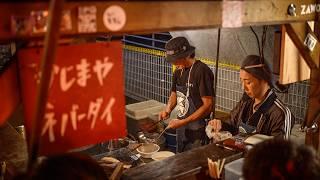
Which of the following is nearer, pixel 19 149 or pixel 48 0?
pixel 48 0

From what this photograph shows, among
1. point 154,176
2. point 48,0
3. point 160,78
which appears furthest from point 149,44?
point 48,0

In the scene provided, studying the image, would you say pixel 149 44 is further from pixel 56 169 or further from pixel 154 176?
pixel 56 169

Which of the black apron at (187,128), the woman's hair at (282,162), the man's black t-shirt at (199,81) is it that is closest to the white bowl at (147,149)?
the black apron at (187,128)

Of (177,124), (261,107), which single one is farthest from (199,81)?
(261,107)

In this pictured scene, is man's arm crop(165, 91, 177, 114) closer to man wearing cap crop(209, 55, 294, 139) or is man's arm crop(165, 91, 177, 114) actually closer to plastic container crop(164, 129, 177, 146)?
plastic container crop(164, 129, 177, 146)

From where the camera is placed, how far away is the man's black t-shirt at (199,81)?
267 inches

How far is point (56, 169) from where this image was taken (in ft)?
7.38

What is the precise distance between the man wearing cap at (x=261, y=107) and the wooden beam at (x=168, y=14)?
154 centimetres

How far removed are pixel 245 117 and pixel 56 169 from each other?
3.99 meters

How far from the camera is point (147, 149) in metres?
5.52

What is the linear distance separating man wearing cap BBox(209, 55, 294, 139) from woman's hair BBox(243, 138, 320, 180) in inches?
98.0

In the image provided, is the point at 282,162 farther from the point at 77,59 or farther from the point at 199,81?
the point at 199,81

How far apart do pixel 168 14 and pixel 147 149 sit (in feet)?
9.92

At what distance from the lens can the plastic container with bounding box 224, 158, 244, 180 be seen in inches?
143
